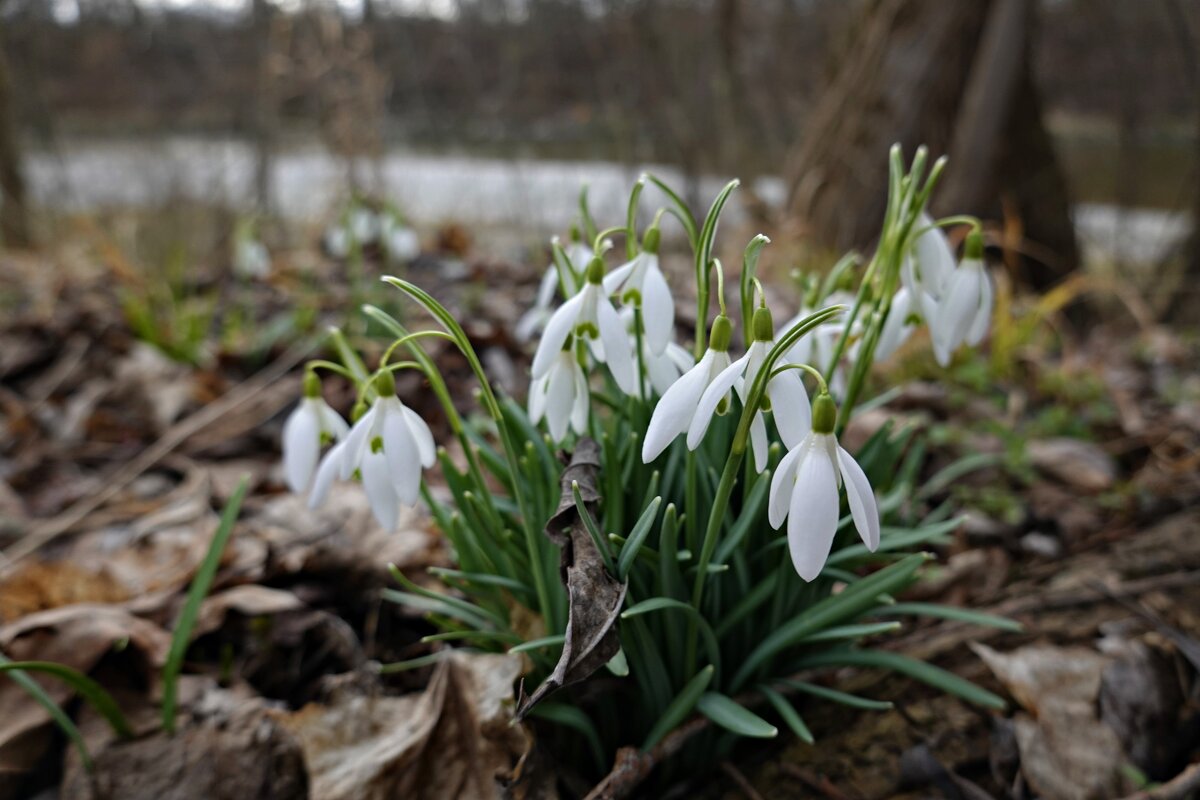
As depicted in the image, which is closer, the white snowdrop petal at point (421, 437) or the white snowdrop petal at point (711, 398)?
the white snowdrop petal at point (711, 398)

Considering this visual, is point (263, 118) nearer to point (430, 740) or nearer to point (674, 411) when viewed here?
point (430, 740)

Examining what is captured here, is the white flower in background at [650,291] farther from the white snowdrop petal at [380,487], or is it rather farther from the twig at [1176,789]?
the twig at [1176,789]

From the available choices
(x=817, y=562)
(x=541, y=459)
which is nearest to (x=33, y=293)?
(x=541, y=459)

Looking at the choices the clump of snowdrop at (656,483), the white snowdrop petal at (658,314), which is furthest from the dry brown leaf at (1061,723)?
the white snowdrop petal at (658,314)

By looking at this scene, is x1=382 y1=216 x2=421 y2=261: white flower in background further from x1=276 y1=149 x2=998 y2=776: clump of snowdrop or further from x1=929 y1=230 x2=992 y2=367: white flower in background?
x1=929 y1=230 x2=992 y2=367: white flower in background

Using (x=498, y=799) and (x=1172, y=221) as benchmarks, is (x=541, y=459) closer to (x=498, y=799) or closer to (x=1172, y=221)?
(x=498, y=799)

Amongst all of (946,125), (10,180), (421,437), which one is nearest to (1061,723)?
(421,437)
